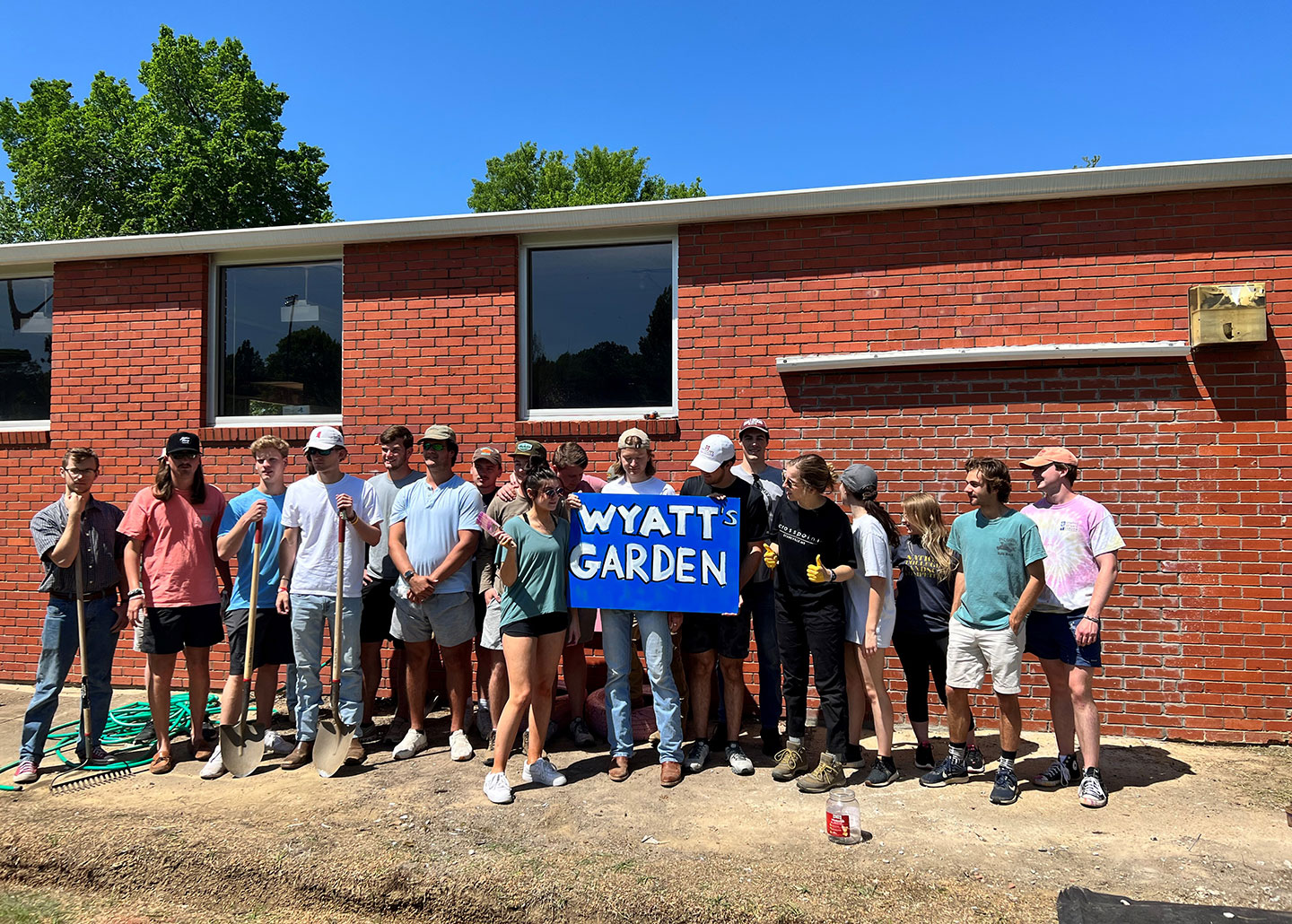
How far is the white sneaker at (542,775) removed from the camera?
4.76 metres

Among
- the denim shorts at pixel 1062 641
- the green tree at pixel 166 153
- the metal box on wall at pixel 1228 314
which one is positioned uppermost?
the green tree at pixel 166 153

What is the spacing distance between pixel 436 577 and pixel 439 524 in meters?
0.34

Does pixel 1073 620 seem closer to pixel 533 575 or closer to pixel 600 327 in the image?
pixel 533 575

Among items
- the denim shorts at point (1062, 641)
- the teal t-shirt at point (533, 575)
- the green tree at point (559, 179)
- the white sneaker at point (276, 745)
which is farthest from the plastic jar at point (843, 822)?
the green tree at point (559, 179)

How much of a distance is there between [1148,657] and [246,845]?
561 centimetres

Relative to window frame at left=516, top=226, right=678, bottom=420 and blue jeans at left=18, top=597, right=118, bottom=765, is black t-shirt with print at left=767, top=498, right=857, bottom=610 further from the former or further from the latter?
blue jeans at left=18, top=597, right=118, bottom=765

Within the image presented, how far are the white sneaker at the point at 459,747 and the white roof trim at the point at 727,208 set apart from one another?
379cm

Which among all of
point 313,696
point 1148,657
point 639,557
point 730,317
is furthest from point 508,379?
point 1148,657

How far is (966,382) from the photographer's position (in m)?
5.89

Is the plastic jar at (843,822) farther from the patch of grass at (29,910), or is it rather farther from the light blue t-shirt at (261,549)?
the light blue t-shirt at (261,549)

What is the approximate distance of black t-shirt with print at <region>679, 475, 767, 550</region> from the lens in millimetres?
5047

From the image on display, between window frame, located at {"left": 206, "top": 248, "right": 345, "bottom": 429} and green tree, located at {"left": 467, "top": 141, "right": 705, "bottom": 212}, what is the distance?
31168 millimetres

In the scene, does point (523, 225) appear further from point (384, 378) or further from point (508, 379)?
point (384, 378)

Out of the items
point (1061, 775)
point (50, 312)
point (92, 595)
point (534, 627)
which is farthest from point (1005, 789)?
point (50, 312)
